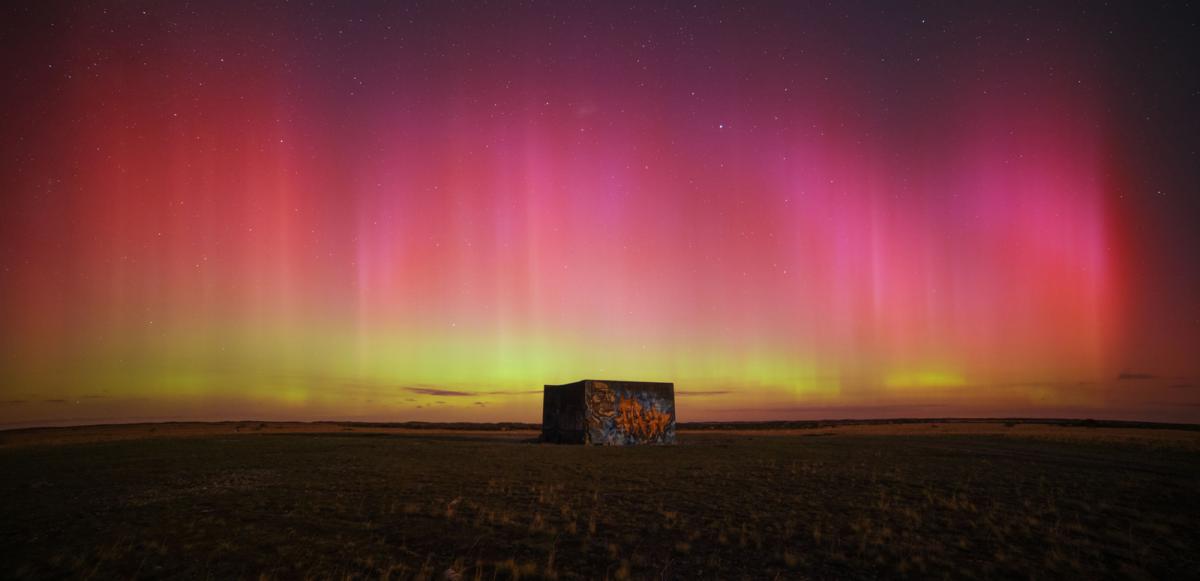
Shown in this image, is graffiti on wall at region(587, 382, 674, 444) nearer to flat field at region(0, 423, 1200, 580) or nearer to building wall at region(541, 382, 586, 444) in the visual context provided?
building wall at region(541, 382, 586, 444)

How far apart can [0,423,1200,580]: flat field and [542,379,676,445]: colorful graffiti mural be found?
1389 centimetres

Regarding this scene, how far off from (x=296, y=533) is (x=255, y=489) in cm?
736

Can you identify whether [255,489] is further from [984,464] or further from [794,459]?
[984,464]

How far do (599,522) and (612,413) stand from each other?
25.5m

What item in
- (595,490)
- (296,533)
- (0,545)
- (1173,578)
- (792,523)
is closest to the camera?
(1173,578)

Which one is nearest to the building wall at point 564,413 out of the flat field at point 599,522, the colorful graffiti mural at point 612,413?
the colorful graffiti mural at point 612,413

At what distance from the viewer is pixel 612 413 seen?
123 ft

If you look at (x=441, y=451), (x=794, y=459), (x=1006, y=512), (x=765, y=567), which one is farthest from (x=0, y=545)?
(x=794, y=459)

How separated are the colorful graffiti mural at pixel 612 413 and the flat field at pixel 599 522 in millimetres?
13895

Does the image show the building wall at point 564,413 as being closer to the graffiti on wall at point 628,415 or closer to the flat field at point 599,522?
the graffiti on wall at point 628,415

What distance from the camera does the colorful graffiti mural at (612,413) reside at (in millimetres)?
36906

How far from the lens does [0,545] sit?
34.4 ft

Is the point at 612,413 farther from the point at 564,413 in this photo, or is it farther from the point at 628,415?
the point at 564,413

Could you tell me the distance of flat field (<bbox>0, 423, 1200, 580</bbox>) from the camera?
358 inches
